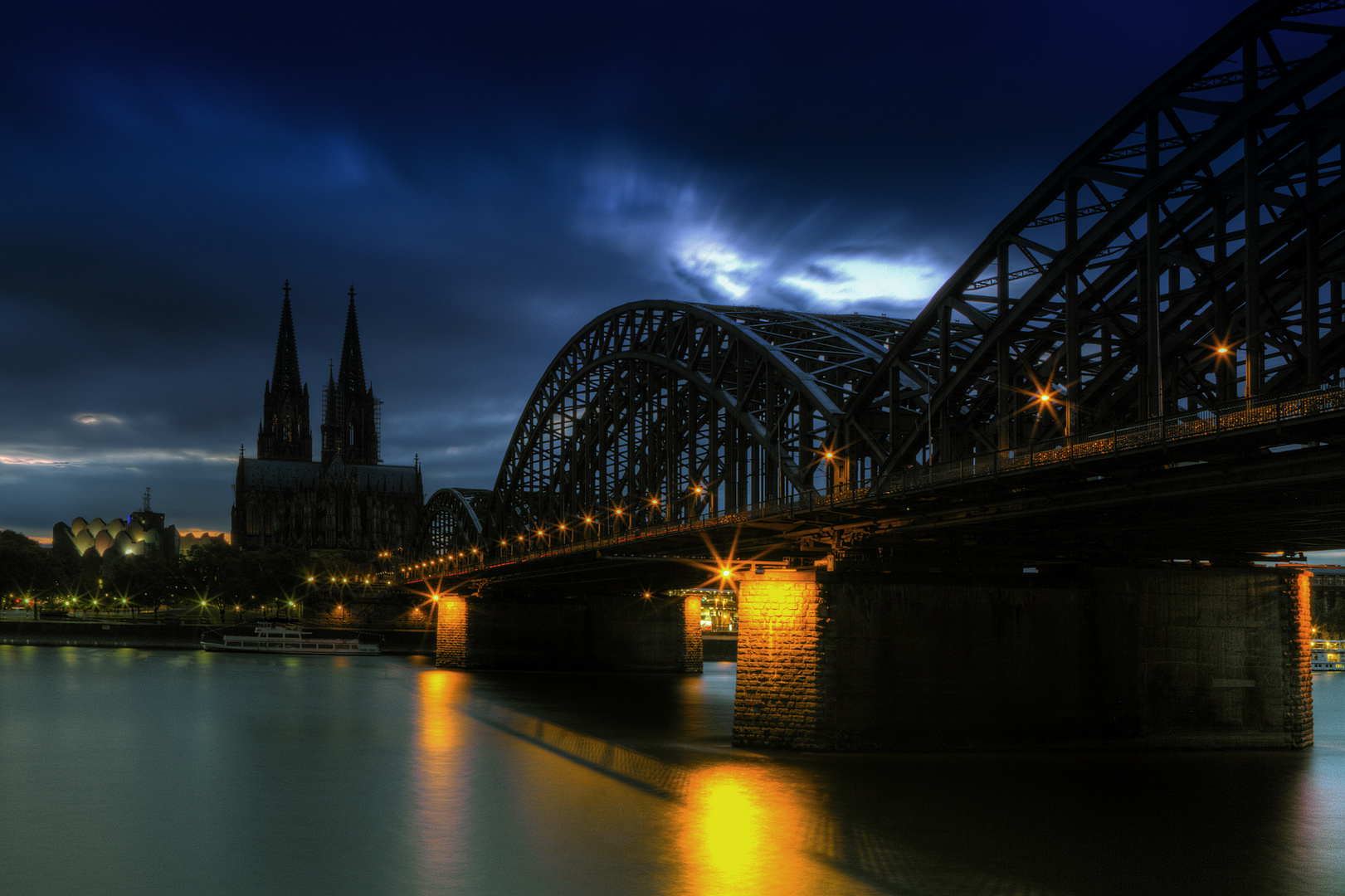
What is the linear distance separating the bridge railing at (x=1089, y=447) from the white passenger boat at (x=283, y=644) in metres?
93.7

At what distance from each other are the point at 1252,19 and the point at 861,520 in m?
20.8

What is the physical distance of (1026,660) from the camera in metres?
44.7

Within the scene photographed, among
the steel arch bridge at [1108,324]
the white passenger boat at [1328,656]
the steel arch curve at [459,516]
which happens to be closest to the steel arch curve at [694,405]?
the steel arch bridge at [1108,324]

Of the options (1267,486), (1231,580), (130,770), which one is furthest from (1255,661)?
(130,770)

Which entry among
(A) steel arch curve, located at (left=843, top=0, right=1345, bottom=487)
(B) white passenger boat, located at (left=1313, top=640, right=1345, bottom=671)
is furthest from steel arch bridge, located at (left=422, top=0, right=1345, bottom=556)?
(B) white passenger boat, located at (left=1313, top=640, right=1345, bottom=671)

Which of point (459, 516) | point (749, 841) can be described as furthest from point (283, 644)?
point (749, 841)

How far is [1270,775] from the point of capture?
40.6 m

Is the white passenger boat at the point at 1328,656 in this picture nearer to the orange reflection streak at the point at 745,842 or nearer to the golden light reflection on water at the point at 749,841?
the orange reflection streak at the point at 745,842

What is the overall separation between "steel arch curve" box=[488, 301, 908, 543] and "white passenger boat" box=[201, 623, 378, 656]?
3265cm

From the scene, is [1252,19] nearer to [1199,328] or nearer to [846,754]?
[1199,328]

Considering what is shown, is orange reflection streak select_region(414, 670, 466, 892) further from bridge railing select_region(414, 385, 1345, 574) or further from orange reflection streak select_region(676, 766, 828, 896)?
bridge railing select_region(414, 385, 1345, 574)

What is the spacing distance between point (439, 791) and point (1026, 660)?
22011mm

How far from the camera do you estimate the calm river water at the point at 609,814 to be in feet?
81.6

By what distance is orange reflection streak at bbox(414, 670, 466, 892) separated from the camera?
84.4 feet
